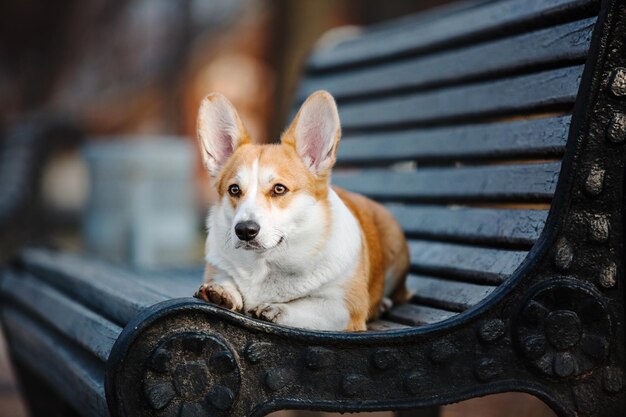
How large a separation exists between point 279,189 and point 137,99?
409 inches

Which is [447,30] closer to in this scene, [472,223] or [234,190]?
[472,223]

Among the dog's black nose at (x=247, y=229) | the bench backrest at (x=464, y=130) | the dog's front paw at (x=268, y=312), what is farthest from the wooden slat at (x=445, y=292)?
the dog's black nose at (x=247, y=229)

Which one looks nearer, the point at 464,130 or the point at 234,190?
the point at 234,190

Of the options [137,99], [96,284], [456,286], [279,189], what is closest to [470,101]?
[456,286]

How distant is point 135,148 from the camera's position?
7992 millimetres

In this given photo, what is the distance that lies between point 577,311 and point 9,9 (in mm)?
13617

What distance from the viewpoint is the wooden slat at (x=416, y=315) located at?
117 inches

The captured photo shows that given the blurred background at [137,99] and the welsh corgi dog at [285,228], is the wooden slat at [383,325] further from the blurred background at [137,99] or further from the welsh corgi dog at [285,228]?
the blurred background at [137,99]

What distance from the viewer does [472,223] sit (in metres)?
3.42

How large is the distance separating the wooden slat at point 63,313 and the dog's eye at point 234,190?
512mm

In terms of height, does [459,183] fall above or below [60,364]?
above

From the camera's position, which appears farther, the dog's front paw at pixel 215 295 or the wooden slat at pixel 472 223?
the wooden slat at pixel 472 223

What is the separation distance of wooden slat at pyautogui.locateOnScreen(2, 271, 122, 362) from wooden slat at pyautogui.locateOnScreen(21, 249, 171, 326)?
34mm

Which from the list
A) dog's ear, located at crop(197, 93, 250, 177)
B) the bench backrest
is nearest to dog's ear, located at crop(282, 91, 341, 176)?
dog's ear, located at crop(197, 93, 250, 177)
